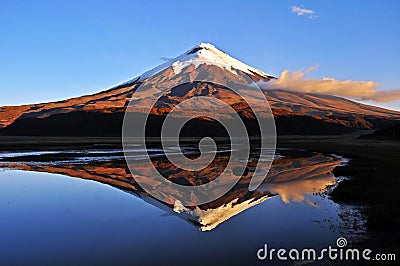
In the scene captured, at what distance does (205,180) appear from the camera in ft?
80.8

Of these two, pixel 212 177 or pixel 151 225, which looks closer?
pixel 151 225

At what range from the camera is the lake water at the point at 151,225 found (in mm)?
9828

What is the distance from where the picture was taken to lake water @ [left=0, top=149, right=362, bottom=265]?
9.83 metres

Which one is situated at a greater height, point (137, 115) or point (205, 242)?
point (137, 115)

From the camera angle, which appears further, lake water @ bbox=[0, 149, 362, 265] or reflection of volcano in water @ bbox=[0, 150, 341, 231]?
reflection of volcano in water @ bbox=[0, 150, 341, 231]

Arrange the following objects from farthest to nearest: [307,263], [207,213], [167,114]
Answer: [167,114]
[207,213]
[307,263]

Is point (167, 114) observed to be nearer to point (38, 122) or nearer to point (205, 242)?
point (38, 122)

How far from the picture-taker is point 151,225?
A: 1298cm

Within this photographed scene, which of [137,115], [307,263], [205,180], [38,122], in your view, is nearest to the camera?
[307,263]

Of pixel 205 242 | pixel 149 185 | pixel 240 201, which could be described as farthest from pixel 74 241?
pixel 149 185

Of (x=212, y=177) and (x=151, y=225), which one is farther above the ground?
(x=212, y=177)

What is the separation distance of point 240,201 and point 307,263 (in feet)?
27.8

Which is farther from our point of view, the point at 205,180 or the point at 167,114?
the point at 167,114

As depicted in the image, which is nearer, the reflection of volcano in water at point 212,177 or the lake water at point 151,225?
the lake water at point 151,225
